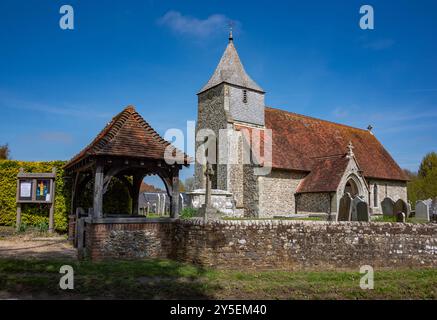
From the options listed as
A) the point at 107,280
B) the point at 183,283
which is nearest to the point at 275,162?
the point at 183,283

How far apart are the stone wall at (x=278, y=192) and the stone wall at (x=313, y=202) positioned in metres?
0.43

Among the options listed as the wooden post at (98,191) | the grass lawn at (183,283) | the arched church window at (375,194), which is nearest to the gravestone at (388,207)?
the grass lawn at (183,283)

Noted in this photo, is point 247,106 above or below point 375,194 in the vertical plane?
above

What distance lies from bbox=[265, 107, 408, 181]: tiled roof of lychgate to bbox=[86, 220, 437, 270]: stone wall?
10.2 meters

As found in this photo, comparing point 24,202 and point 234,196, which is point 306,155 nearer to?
point 234,196

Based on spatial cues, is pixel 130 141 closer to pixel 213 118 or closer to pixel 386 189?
pixel 213 118

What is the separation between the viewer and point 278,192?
833 inches

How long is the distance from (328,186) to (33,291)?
54.8 ft

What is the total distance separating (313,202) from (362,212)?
9.11m

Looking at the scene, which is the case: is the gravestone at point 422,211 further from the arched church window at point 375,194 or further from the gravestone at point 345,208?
the arched church window at point 375,194

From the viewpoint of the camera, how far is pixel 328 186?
2017 centimetres

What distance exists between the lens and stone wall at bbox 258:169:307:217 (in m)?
20.5
